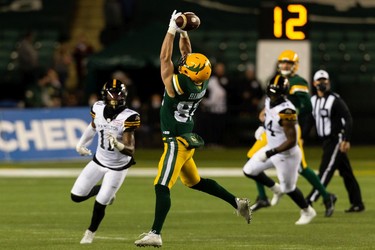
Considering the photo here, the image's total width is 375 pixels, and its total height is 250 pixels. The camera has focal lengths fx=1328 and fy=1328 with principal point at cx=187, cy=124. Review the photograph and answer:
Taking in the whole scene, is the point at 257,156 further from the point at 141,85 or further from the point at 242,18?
the point at 242,18

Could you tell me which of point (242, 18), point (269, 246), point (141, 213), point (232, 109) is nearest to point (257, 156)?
point (141, 213)

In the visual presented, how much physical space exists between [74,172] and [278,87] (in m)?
8.74

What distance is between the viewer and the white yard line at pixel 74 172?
2261 centimetres

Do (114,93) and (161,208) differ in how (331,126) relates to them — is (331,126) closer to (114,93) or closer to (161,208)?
(114,93)

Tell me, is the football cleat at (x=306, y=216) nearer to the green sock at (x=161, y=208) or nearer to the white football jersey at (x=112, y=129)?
the white football jersey at (x=112, y=129)

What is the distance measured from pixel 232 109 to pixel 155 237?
16871 millimetres

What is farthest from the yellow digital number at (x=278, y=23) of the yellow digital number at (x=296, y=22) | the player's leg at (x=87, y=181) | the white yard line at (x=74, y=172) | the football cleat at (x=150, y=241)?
the football cleat at (x=150, y=241)

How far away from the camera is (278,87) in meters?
15.0

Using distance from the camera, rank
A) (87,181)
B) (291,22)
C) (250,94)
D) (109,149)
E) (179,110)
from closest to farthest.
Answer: (179,110)
(109,149)
(87,181)
(291,22)
(250,94)

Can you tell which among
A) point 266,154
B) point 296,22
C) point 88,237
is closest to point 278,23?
point 296,22

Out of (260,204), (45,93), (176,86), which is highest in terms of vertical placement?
(176,86)

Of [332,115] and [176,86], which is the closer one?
[176,86]

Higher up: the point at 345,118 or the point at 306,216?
the point at 345,118

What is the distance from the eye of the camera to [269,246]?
1262 centimetres
